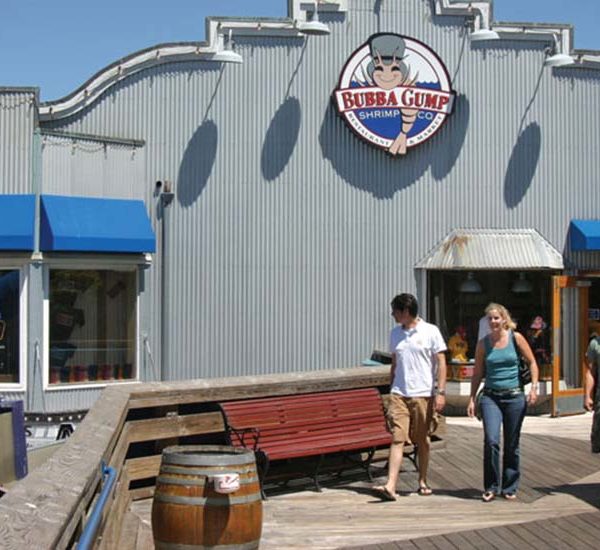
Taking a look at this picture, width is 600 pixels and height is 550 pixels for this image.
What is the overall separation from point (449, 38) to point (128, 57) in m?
4.97

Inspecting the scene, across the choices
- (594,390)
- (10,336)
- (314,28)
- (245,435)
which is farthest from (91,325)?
(594,390)

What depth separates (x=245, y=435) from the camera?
356 inches

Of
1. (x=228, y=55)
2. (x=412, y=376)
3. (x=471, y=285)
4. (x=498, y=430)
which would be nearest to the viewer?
(x=498, y=430)

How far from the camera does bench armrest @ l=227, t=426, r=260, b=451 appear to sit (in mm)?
8906

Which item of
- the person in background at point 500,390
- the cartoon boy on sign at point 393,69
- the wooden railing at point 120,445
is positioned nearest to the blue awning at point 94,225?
the cartoon boy on sign at point 393,69

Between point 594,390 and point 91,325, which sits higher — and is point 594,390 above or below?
below

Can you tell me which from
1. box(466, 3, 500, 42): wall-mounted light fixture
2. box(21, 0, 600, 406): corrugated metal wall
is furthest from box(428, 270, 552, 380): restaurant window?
box(466, 3, 500, 42): wall-mounted light fixture

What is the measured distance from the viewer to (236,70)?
16156mm

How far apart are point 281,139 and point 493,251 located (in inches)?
144

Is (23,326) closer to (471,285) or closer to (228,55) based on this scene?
(228,55)

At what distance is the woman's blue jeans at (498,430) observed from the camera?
9133 mm

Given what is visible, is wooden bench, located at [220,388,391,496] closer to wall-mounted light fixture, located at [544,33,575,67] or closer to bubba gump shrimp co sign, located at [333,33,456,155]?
bubba gump shrimp co sign, located at [333,33,456,155]

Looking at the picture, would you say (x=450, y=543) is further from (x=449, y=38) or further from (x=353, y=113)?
(x=449, y=38)

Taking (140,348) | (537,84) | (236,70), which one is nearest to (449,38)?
(537,84)
